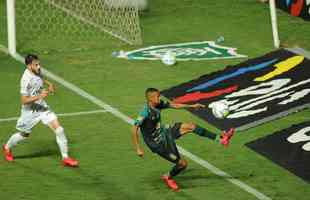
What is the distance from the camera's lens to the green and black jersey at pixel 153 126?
1535cm

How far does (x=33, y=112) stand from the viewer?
1669cm

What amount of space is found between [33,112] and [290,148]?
4389mm

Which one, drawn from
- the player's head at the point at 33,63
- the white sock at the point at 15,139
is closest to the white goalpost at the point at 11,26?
the white sock at the point at 15,139

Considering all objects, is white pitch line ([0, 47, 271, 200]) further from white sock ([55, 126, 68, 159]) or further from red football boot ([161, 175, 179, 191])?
white sock ([55, 126, 68, 159])

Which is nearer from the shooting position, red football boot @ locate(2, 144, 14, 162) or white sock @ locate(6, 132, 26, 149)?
white sock @ locate(6, 132, 26, 149)

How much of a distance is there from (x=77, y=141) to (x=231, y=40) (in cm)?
785

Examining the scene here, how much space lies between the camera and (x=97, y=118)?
19328 mm

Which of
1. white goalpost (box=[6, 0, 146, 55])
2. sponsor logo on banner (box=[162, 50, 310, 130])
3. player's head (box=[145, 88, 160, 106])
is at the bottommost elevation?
white goalpost (box=[6, 0, 146, 55])

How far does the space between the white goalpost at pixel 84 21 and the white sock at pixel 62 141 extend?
8.13 m

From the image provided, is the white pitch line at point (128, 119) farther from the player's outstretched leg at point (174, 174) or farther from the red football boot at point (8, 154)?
the red football boot at point (8, 154)

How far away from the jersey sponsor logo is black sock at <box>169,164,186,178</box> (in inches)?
305

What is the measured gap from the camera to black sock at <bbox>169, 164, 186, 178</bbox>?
15.5m

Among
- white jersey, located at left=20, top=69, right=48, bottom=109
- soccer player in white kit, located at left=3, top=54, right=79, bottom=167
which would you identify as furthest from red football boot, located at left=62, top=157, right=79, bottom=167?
white jersey, located at left=20, top=69, right=48, bottom=109

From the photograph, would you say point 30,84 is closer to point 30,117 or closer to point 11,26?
point 30,117
